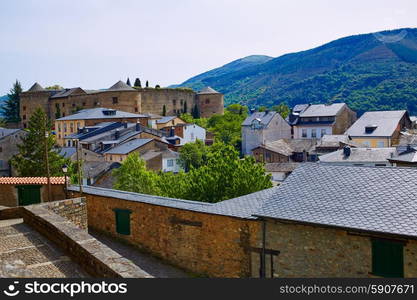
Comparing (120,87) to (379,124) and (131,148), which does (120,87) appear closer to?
(131,148)

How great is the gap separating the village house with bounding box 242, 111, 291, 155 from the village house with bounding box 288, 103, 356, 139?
8.14ft

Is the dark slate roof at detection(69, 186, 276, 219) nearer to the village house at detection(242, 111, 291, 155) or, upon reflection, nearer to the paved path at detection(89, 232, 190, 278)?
the paved path at detection(89, 232, 190, 278)

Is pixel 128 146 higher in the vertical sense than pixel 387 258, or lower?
lower

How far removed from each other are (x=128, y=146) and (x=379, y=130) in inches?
1186

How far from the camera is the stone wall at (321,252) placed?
9671mm

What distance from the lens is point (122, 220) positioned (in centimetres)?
1424

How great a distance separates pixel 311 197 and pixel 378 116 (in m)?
51.7

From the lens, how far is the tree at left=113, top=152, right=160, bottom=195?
33.9 m

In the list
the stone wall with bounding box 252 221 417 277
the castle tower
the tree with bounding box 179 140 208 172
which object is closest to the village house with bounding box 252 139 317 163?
the tree with bounding box 179 140 208 172

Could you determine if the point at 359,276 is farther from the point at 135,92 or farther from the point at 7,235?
the point at 135,92

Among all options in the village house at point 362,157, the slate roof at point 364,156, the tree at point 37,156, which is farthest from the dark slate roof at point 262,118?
the tree at point 37,156

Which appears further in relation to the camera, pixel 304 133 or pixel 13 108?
pixel 13 108

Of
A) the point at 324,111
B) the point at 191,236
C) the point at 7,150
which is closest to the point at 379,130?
the point at 324,111

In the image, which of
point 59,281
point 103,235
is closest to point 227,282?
point 59,281
